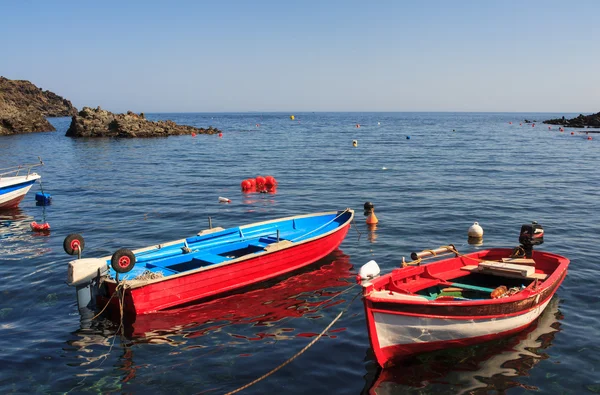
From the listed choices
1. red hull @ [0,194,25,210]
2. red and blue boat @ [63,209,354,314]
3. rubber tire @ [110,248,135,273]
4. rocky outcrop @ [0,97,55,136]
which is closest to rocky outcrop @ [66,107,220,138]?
rocky outcrop @ [0,97,55,136]

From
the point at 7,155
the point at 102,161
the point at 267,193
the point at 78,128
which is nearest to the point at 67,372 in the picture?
the point at 267,193

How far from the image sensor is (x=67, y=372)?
34.1 feet

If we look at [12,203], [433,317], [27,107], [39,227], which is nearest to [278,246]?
[433,317]

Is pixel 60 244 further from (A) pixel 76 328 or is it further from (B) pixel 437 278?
(B) pixel 437 278

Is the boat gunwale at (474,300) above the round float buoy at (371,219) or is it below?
above

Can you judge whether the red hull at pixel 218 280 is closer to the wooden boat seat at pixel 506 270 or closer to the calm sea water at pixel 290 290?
the calm sea water at pixel 290 290

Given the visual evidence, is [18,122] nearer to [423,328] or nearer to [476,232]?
[476,232]

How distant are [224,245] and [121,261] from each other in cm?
457

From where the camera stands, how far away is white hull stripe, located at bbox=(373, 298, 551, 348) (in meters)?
9.84

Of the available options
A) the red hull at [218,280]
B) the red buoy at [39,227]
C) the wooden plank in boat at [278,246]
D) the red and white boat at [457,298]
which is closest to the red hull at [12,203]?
the red buoy at [39,227]

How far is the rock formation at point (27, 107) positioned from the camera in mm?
84562

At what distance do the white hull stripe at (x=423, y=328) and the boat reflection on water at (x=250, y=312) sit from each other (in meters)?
2.95

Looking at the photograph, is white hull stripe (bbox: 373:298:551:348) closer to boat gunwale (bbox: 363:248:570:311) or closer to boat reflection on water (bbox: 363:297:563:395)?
boat gunwale (bbox: 363:248:570:311)

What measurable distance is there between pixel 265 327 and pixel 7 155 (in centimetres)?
4874
